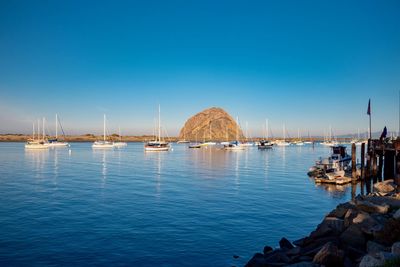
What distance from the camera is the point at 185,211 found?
Result: 1059 inches

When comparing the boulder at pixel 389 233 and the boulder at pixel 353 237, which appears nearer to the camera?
the boulder at pixel 389 233

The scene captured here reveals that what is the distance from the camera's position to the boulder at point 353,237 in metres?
15.1

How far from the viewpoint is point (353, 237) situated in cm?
1541

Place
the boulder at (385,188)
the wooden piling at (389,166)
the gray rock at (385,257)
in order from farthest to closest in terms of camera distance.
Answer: the wooden piling at (389,166) < the boulder at (385,188) < the gray rock at (385,257)

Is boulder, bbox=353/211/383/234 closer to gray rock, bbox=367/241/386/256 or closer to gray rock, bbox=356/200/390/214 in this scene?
gray rock, bbox=367/241/386/256

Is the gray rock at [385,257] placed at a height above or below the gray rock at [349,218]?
above

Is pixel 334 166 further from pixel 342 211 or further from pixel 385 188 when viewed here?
pixel 342 211

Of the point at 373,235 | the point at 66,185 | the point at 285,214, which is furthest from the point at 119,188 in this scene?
the point at 373,235

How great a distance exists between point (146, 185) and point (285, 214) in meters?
20.0

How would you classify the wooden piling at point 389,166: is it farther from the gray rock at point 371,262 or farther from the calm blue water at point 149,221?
the gray rock at point 371,262

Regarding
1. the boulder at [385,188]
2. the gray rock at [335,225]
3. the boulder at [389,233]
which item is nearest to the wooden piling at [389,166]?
the boulder at [385,188]

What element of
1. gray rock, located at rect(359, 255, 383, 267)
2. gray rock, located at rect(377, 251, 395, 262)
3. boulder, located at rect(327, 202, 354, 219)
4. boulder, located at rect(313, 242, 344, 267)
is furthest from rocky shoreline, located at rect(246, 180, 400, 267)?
gray rock, located at rect(377, 251, 395, 262)

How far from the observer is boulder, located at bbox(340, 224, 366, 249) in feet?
49.7

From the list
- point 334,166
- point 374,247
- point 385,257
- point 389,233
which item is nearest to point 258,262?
point 374,247
